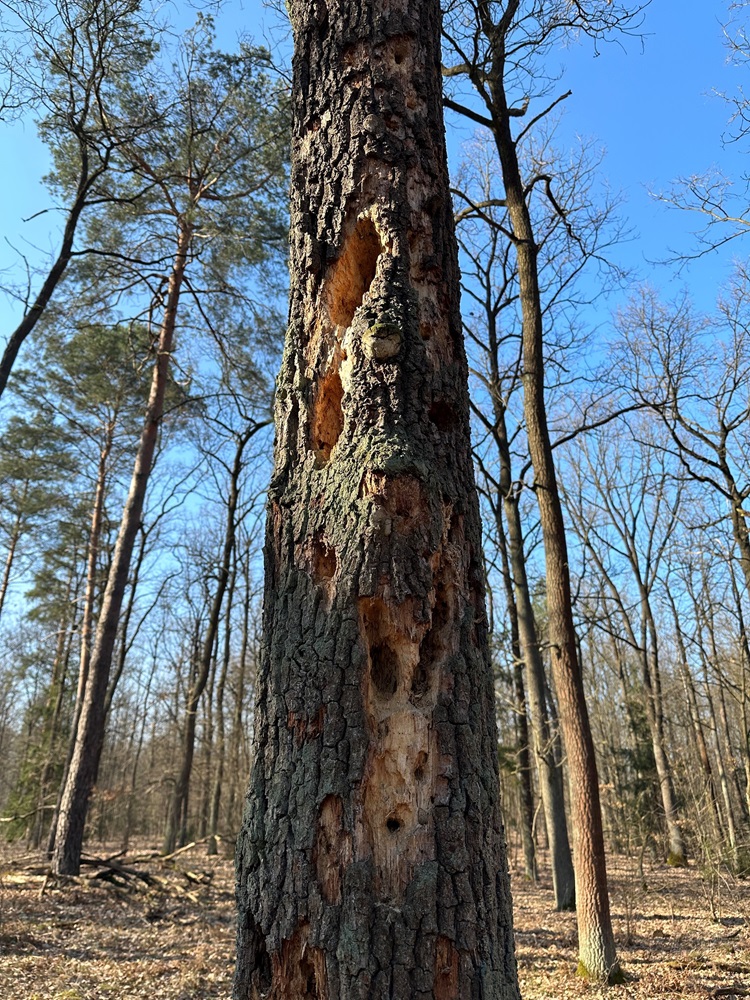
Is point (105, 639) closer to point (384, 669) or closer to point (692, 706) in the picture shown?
point (384, 669)

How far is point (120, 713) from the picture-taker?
96.2ft

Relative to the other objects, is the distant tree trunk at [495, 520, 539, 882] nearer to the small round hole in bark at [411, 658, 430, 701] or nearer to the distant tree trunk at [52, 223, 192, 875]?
the distant tree trunk at [52, 223, 192, 875]

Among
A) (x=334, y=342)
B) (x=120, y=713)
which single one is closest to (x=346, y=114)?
(x=334, y=342)

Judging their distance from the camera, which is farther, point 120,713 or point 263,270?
point 120,713

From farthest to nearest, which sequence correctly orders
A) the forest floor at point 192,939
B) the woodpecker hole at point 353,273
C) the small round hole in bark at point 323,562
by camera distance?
the forest floor at point 192,939
the woodpecker hole at point 353,273
the small round hole in bark at point 323,562

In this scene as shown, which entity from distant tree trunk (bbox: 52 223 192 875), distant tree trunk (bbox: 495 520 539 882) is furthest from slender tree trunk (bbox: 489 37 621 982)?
distant tree trunk (bbox: 495 520 539 882)

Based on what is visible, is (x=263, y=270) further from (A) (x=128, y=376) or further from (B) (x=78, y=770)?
(B) (x=78, y=770)

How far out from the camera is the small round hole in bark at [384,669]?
1.99 m

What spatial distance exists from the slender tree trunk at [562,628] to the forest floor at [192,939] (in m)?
0.43

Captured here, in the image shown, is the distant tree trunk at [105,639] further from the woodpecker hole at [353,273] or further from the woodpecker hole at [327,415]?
the woodpecker hole at [327,415]

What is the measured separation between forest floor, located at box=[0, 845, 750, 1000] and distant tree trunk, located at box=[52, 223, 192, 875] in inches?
21.2

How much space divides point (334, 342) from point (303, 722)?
1336 mm

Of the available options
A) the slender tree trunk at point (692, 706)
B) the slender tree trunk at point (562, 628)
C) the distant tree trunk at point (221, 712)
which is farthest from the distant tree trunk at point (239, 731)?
the slender tree trunk at point (562, 628)

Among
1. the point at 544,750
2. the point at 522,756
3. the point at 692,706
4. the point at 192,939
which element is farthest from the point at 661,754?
the point at 192,939
